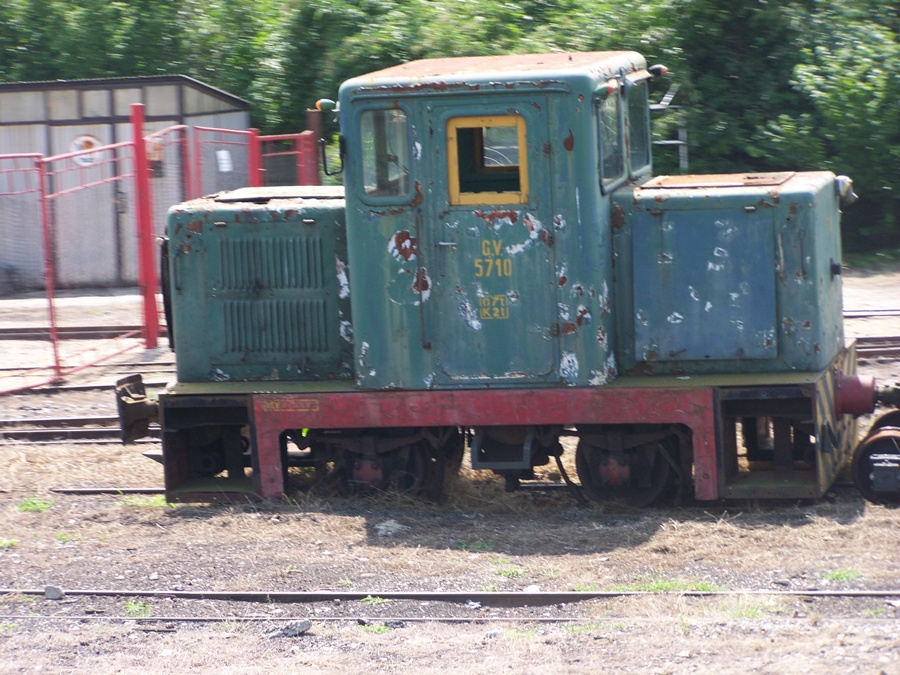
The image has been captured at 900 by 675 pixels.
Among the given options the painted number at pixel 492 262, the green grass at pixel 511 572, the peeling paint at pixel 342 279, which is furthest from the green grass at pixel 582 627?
the peeling paint at pixel 342 279

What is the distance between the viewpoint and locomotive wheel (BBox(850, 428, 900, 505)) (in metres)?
6.21

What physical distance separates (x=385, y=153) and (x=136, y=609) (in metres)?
2.67

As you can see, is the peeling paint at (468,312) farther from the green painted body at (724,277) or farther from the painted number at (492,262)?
the green painted body at (724,277)

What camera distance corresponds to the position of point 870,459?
6.20 m

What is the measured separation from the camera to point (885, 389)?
6496 mm

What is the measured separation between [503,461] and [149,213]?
6.65 m

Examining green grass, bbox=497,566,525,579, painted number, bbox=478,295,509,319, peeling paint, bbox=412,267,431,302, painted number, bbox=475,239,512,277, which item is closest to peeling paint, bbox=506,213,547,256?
painted number, bbox=475,239,512,277

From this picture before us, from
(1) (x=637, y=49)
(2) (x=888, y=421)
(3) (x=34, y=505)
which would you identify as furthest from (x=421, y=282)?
(1) (x=637, y=49)

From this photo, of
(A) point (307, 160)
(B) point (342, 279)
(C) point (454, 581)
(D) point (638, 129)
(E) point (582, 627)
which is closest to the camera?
(E) point (582, 627)

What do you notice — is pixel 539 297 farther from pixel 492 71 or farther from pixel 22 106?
pixel 22 106

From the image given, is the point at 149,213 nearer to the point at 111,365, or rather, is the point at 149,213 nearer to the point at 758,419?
the point at 111,365

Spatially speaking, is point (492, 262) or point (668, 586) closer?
point (668, 586)

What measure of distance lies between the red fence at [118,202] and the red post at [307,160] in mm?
13

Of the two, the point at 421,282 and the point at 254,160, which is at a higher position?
the point at 254,160
